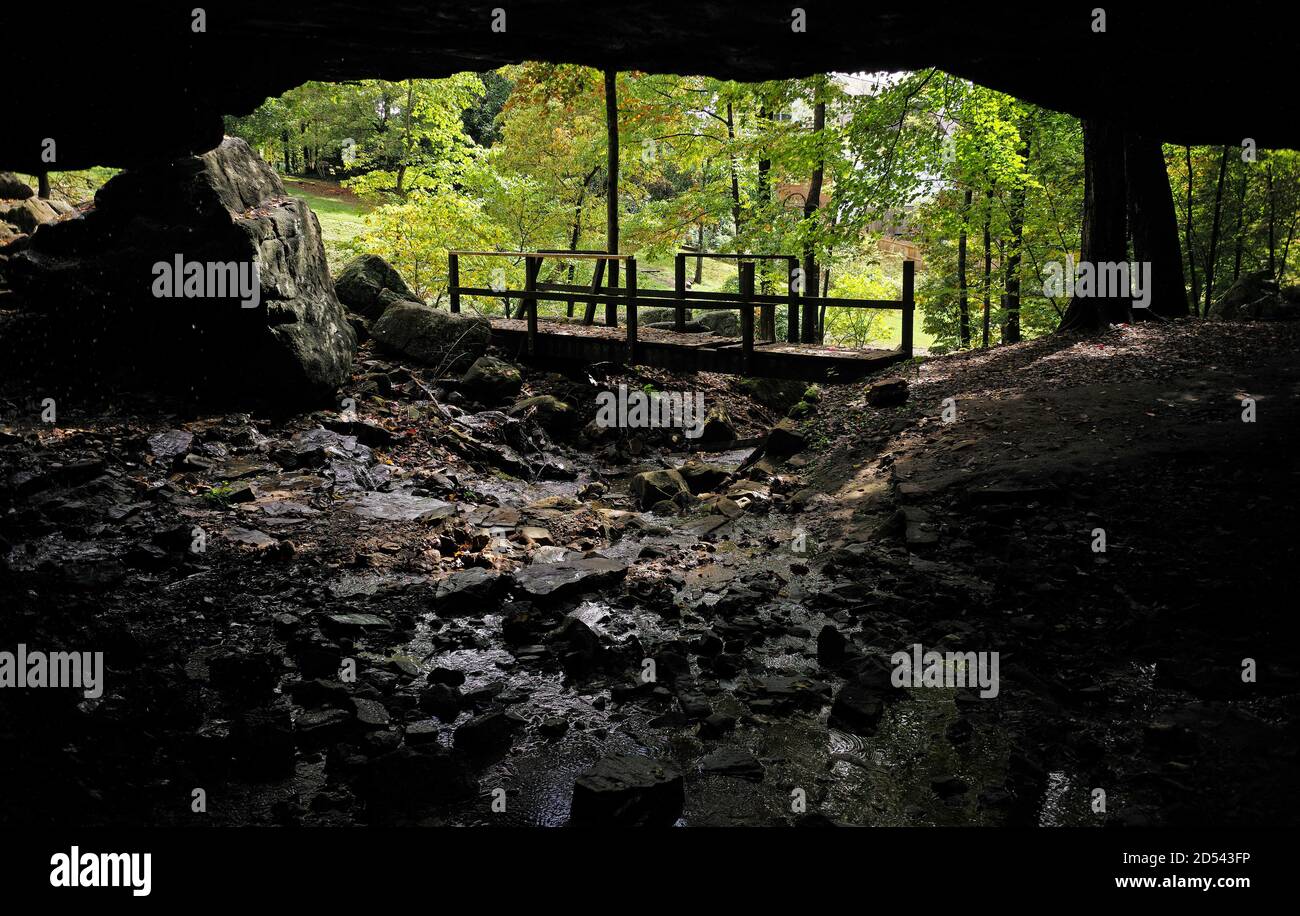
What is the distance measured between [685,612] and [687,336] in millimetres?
7980

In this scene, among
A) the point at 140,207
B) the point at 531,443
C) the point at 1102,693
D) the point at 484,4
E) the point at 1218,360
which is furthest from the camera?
the point at 531,443

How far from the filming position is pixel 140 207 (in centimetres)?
1123

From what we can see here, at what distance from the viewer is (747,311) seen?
1230 cm

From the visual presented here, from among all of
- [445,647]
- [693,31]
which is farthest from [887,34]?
[445,647]

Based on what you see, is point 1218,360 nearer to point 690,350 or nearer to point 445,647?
point 690,350

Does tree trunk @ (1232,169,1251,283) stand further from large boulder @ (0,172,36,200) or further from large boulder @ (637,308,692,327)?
large boulder @ (0,172,36,200)

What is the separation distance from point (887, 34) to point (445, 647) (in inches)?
220

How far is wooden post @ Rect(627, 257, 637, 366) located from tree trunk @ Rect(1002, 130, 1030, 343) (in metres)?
10.8

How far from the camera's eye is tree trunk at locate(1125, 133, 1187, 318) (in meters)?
13.0

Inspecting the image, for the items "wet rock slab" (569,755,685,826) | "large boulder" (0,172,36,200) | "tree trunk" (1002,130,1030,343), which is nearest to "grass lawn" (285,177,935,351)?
"tree trunk" (1002,130,1030,343)

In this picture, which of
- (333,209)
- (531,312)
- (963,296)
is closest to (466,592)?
(531,312)

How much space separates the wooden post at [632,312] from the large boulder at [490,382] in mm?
1925

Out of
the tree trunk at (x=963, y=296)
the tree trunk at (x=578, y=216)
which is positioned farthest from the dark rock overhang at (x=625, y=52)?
the tree trunk at (x=963, y=296)

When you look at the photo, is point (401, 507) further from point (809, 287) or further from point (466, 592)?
point (809, 287)
